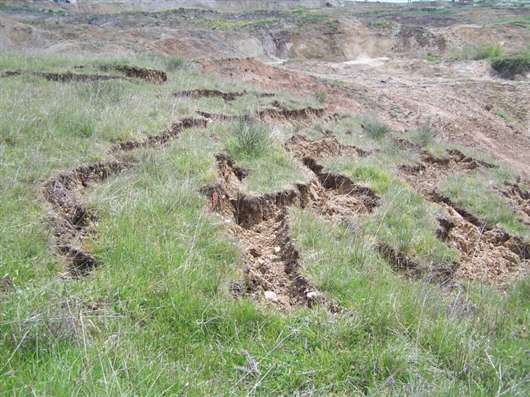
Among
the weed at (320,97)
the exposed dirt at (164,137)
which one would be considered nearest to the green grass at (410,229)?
the exposed dirt at (164,137)

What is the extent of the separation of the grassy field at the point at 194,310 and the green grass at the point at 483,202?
1.88 meters

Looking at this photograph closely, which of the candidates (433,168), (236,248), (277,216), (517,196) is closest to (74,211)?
(236,248)

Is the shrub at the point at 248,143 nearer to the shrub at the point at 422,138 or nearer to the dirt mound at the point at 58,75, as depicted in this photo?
the dirt mound at the point at 58,75

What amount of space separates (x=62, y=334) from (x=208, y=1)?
56768 millimetres

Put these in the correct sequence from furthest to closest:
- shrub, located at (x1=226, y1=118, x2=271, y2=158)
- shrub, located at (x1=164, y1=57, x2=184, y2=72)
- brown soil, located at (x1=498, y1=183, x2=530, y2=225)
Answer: shrub, located at (x1=164, y1=57, x2=184, y2=72) < brown soil, located at (x1=498, y1=183, x2=530, y2=225) < shrub, located at (x1=226, y1=118, x2=271, y2=158)

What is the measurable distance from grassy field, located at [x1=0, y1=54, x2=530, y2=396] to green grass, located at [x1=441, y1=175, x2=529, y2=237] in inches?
74.0

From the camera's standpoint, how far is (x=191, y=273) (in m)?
3.00

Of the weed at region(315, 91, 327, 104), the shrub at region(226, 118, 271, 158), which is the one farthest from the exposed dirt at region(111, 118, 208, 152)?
the weed at region(315, 91, 327, 104)

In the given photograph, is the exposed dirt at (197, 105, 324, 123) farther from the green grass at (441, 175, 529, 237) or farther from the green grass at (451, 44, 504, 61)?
the green grass at (451, 44, 504, 61)

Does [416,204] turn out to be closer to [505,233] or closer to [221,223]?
[505,233]

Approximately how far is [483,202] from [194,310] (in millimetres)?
5390

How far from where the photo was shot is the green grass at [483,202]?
6.39 meters

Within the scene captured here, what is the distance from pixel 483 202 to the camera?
22.6 feet

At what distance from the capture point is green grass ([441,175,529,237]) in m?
6.39
